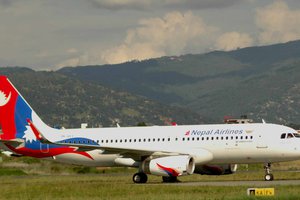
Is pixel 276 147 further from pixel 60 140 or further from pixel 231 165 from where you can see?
pixel 60 140

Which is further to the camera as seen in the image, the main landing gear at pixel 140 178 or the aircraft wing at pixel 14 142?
the aircraft wing at pixel 14 142

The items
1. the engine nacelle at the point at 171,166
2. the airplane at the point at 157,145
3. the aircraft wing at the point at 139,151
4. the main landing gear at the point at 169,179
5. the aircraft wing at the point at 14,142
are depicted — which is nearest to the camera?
the engine nacelle at the point at 171,166

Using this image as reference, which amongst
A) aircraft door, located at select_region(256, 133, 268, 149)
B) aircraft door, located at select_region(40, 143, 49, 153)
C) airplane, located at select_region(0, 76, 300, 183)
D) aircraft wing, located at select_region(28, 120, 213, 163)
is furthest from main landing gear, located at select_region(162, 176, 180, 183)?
aircraft door, located at select_region(40, 143, 49, 153)

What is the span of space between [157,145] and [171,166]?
3409mm

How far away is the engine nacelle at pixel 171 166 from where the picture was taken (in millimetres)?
56000

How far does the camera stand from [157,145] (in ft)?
194

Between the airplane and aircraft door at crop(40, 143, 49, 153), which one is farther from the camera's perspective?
aircraft door at crop(40, 143, 49, 153)

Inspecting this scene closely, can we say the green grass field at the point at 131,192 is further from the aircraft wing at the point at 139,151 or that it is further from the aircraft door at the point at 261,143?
the aircraft door at the point at 261,143

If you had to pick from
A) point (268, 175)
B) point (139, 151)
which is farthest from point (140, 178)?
point (268, 175)

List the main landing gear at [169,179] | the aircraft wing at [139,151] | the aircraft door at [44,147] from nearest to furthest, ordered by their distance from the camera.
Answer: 1. the aircraft wing at [139,151]
2. the main landing gear at [169,179]
3. the aircraft door at [44,147]

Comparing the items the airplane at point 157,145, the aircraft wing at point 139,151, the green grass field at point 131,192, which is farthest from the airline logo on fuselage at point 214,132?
the green grass field at point 131,192

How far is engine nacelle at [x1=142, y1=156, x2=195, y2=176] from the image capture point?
184 ft

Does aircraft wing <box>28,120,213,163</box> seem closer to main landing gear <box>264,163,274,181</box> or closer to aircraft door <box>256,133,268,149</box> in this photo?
aircraft door <box>256,133,268,149</box>

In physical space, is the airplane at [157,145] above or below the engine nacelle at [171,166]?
above
